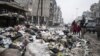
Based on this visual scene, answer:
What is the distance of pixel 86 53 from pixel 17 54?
4.50 meters

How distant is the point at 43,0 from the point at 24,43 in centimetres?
1499

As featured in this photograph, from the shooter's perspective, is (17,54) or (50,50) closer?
(17,54)

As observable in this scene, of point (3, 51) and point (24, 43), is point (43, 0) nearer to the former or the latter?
point (24, 43)

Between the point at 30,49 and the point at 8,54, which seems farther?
the point at 30,49

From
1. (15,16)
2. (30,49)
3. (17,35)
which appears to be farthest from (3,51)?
(15,16)

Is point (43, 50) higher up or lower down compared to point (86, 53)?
higher up

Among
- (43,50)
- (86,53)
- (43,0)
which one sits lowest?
(86,53)

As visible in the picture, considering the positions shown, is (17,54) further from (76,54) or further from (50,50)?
(76,54)

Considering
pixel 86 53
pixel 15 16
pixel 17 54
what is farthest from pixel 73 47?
pixel 15 16

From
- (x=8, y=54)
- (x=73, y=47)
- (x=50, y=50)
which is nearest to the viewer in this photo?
(x=8, y=54)

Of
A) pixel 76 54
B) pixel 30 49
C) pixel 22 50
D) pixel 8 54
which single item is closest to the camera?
pixel 8 54

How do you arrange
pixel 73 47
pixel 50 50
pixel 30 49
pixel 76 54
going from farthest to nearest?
pixel 73 47
pixel 76 54
pixel 50 50
pixel 30 49

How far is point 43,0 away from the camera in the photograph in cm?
2367

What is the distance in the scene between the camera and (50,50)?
351 inches
